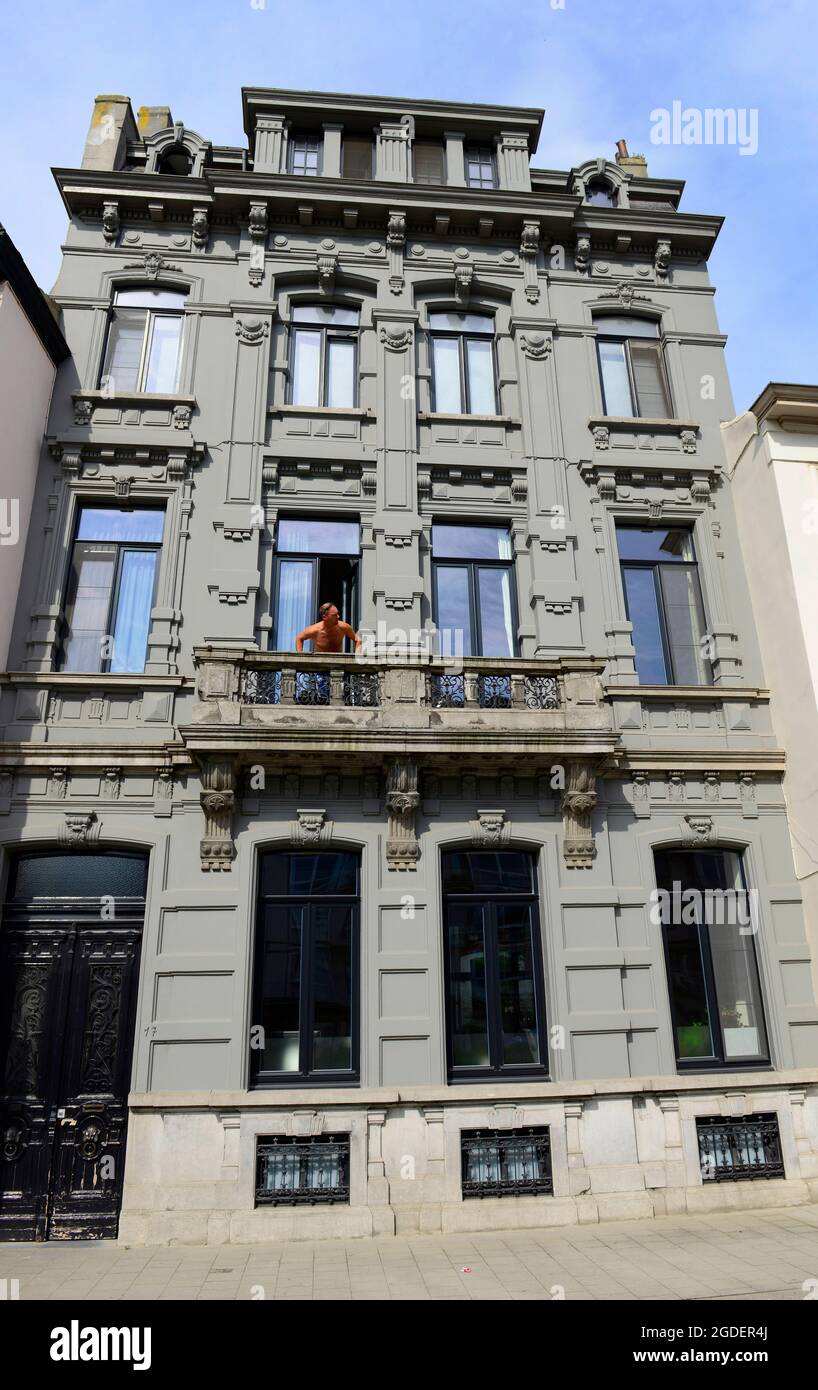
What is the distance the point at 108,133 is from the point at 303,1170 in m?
17.7

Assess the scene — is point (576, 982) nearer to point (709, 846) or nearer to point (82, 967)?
point (709, 846)

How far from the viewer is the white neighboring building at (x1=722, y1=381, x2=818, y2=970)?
12242 mm

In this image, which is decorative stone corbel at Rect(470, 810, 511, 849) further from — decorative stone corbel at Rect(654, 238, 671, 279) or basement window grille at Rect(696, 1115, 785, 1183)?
decorative stone corbel at Rect(654, 238, 671, 279)

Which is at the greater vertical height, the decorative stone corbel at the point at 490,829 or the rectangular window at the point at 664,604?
the rectangular window at the point at 664,604

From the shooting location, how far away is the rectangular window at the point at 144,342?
1426cm

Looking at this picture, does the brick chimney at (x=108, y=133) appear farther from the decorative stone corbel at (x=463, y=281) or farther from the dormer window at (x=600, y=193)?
the dormer window at (x=600, y=193)

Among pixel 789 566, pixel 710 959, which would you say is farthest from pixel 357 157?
pixel 710 959

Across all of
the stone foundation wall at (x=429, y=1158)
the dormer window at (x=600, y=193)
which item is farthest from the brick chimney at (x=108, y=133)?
the stone foundation wall at (x=429, y=1158)

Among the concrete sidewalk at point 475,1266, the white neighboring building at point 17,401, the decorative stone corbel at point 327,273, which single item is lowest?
the concrete sidewalk at point 475,1266

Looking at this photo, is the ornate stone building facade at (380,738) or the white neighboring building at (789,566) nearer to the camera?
the ornate stone building facade at (380,738)

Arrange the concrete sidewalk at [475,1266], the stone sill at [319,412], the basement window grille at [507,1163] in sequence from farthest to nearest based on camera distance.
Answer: the stone sill at [319,412] < the basement window grille at [507,1163] < the concrete sidewalk at [475,1266]

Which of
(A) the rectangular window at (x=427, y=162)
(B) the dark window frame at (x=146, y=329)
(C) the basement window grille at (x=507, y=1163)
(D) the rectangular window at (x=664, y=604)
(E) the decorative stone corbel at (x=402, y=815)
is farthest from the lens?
(A) the rectangular window at (x=427, y=162)

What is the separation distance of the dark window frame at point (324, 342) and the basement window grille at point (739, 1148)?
12159mm

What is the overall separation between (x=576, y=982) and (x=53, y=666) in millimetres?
8662
